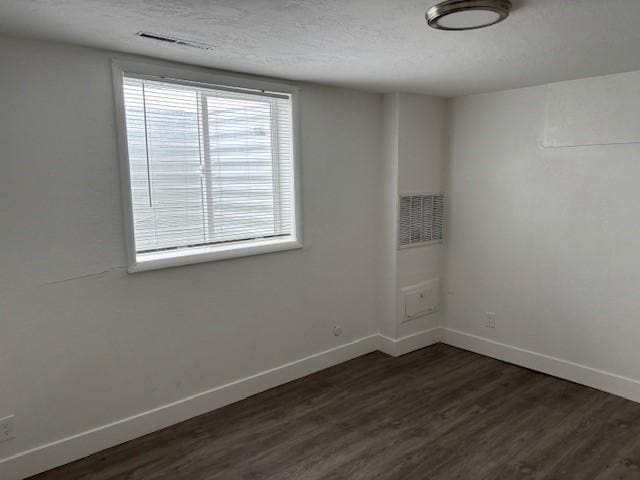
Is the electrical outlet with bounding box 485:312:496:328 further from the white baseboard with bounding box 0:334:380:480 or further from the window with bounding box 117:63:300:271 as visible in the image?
the window with bounding box 117:63:300:271

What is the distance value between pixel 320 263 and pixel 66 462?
204cm

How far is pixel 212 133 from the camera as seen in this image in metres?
2.90

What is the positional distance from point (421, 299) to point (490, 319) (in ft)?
1.96

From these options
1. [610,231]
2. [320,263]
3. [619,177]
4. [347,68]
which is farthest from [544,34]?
[320,263]

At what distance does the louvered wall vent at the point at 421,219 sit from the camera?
3.85 m

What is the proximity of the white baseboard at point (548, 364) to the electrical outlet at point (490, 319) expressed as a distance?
13 centimetres

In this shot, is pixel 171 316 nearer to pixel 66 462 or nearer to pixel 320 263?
pixel 66 462

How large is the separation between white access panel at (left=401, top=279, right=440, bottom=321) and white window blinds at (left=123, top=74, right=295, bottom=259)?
4.14 ft

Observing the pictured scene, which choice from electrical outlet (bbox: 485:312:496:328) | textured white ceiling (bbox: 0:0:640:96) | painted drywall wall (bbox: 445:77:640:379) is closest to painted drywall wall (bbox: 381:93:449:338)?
painted drywall wall (bbox: 445:77:640:379)

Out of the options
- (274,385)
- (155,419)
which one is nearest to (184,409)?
(155,419)

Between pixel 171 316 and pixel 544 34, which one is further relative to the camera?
pixel 171 316

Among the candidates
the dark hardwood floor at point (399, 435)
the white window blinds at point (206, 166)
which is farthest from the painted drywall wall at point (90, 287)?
the dark hardwood floor at point (399, 435)

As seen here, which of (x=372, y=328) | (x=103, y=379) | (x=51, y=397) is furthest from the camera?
(x=372, y=328)

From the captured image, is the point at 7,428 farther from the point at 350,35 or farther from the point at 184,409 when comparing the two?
the point at 350,35
